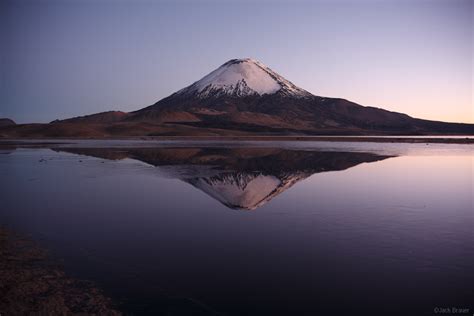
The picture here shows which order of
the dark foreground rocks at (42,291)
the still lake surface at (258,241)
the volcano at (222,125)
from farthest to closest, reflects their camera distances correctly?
the volcano at (222,125) → the still lake surface at (258,241) → the dark foreground rocks at (42,291)

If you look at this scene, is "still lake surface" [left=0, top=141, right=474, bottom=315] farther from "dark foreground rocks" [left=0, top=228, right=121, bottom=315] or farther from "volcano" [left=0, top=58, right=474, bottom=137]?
"volcano" [left=0, top=58, right=474, bottom=137]

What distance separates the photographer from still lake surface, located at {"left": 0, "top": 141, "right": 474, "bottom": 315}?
246 inches

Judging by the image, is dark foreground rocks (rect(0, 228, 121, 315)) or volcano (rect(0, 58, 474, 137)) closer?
dark foreground rocks (rect(0, 228, 121, 315))

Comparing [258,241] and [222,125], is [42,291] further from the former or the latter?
[222,125]

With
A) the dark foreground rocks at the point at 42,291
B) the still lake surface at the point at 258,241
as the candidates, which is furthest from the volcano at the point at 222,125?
the dark foreground rocks at the point at 42,291

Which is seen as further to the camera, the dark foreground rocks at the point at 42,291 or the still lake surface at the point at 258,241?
the still lake surface at the point at 258,241

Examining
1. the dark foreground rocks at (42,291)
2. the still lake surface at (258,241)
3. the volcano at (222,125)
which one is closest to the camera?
the dark foreground rocks at (42,291)

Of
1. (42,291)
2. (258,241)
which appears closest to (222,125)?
(258,241)

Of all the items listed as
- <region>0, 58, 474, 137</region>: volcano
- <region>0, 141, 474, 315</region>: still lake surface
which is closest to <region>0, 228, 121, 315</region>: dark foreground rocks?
<region>0, 141, 474, 315</region>: still lake surface

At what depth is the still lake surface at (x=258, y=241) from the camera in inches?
246

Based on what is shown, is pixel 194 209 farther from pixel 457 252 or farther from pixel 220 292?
pixel 457 252

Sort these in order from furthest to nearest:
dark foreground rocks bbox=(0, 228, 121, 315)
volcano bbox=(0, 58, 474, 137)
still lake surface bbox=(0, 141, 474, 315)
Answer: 1. volcano bbox=(0, 58, 474, 137)
2. still lake surface bbox=(0, 141, 474, 315)
3. dark foreground rocks bbox=(0, 228, 121, 315)

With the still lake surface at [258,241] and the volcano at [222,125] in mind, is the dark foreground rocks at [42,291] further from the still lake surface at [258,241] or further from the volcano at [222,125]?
the volcano at [222,125]

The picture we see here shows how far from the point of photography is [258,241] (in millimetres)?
9211
